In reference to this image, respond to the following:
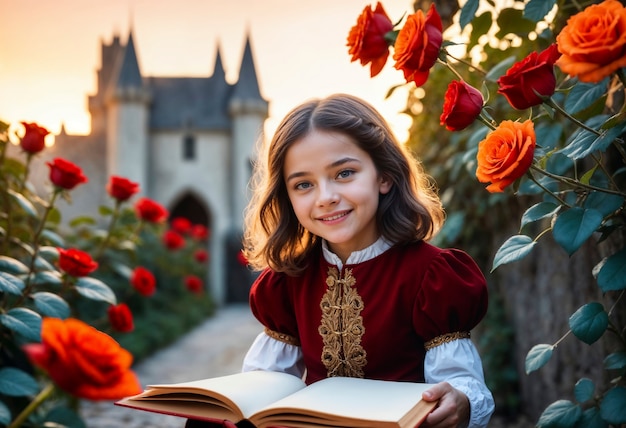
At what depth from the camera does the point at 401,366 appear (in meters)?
1.83

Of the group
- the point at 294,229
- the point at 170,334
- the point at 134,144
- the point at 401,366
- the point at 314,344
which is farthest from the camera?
the point at 134,144

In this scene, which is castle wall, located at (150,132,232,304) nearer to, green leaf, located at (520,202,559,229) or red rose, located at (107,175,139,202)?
red rose, located at (107,175,139,202)

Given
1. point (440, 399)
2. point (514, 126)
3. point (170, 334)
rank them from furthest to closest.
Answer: point (170, 334) < point (440, 399) < point (514, 126)

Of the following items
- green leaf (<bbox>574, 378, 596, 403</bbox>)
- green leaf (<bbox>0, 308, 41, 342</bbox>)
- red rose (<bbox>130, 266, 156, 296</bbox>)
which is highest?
red rose (<bbox>130, 266, 156, 296</bbox>)

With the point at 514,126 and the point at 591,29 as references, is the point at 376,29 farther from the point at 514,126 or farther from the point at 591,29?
the point at 591,29

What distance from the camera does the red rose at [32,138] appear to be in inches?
103

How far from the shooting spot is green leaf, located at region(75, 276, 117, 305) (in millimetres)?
2284

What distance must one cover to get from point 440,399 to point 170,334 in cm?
750

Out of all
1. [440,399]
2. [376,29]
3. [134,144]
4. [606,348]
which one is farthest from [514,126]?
[134,144]

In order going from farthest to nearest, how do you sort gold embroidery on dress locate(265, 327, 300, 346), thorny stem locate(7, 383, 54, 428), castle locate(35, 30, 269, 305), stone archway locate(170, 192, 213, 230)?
1. stone archway locate(170, 192, 213, 230)
2. castle locate(35, 30, 269, 305)
3. gold embroidery on dress locate(265, 327, 300, 346)
4. thorny stem locate(7, 383, 54, 428)

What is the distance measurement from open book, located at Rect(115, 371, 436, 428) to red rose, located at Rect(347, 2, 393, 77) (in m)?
0.82

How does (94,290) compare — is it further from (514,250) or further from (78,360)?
(78,360)

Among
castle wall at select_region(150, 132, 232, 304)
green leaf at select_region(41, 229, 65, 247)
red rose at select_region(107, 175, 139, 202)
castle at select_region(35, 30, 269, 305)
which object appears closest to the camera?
green leaf at select_region(41, 229, 65, 247)

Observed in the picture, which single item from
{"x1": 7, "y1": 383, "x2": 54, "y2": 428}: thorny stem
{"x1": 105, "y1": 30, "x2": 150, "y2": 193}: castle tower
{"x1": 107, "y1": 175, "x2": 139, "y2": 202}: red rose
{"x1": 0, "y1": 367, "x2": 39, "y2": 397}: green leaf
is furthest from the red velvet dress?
{"x1": 105, "y1": 30, "x2": 150, "y2": 193}: castle tower
